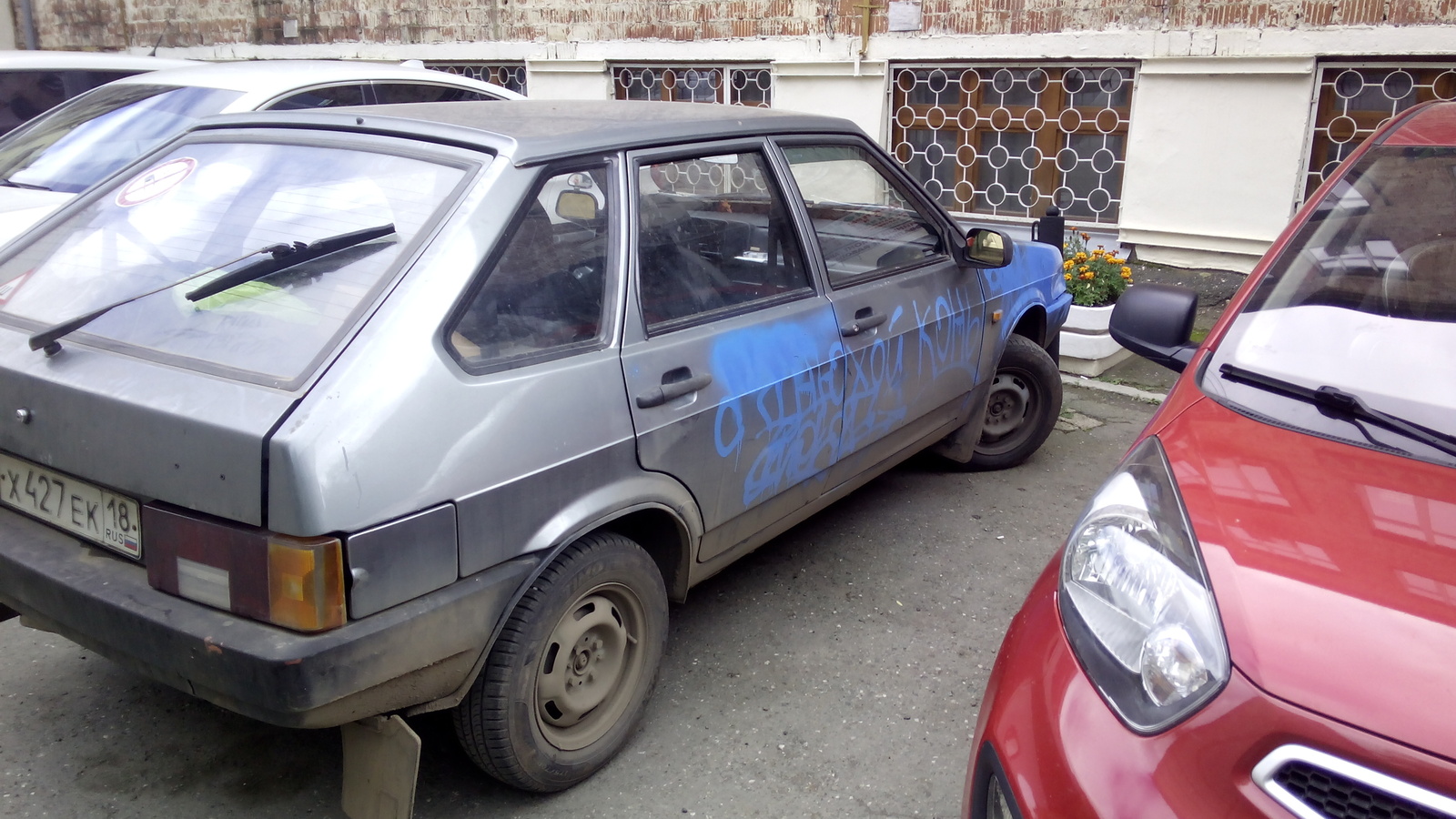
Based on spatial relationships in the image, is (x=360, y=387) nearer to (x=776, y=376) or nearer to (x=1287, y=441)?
(x=776, y=376)

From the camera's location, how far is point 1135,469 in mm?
2207

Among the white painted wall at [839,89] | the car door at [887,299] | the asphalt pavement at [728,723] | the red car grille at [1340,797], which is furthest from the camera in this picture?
the white painted wall at [839,89]

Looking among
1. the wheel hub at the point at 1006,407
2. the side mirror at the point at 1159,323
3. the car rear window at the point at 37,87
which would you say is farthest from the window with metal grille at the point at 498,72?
the side mirror at the point at 1159,323

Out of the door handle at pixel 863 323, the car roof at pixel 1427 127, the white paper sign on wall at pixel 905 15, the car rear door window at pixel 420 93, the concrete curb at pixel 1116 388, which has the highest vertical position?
the white paper sign on wall at pixel 905 15

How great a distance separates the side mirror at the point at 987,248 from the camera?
163 inches

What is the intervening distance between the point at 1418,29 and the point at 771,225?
19.4ft

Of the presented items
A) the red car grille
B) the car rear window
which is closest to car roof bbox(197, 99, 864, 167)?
the red car grille

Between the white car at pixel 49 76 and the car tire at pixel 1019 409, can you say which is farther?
the white car at pixel 49 76

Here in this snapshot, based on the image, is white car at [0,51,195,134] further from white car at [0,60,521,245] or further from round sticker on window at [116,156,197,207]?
round sticker on window at [116,156,197,207]

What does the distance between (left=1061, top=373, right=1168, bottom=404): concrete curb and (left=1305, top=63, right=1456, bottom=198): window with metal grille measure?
238 centimetres

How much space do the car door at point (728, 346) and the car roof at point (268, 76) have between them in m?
2.62

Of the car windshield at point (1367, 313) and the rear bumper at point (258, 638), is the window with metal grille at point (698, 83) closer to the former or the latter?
the car windshield at point (1367, 313)

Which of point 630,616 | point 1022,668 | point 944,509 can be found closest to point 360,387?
point 630,616

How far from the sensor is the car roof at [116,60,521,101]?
535 centimetres
